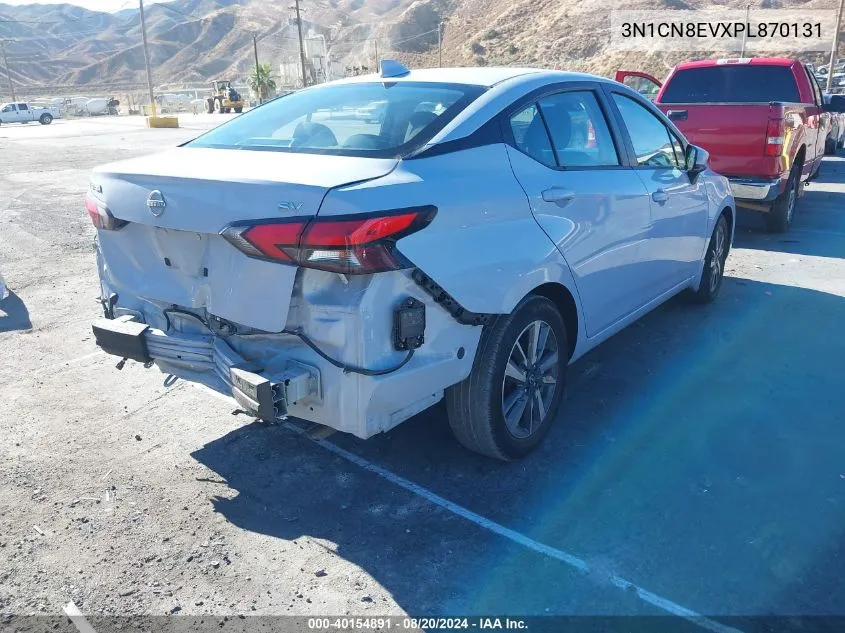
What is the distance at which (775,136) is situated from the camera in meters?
8.05

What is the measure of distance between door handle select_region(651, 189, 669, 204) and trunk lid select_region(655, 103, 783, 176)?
4.13m

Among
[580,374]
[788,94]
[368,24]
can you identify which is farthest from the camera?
[368,24]

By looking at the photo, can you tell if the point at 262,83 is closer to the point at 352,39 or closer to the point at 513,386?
the point at 352,39

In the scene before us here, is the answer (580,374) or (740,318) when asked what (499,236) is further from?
(740,318)

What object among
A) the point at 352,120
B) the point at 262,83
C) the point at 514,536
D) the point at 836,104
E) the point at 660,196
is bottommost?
the point at 514,536

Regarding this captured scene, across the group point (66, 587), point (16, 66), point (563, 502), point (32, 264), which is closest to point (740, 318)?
point (563, 502)

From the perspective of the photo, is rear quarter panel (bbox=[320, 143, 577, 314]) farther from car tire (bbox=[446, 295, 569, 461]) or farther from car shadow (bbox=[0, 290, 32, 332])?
car shadow (bbox=[0, 290, 32, 332])

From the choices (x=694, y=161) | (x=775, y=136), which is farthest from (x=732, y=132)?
(x=694, y=161)

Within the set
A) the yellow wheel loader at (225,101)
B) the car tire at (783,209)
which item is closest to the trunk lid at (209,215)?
the car tire at (783,209)

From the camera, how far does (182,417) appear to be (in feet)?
14.0

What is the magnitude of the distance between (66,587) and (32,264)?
587 cm

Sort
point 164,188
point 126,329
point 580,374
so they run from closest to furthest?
point 164,188 < point 126,329 < point 580,374

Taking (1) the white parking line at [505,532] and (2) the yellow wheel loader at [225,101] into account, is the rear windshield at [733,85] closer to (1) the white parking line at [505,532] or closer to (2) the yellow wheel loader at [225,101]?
(1) the white parking line at [505,532]

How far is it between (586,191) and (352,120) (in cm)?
129
